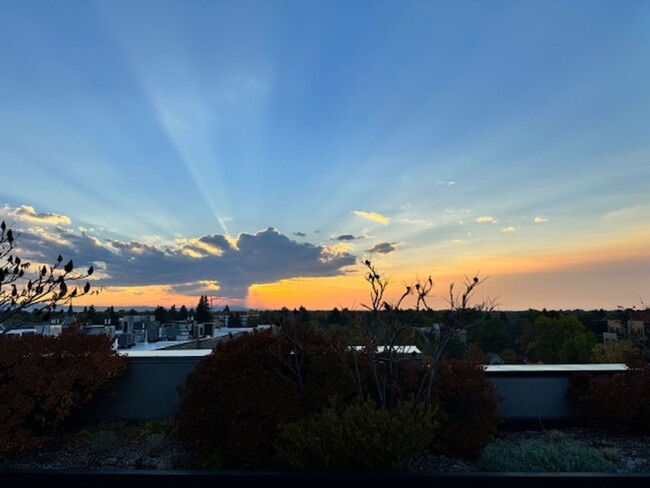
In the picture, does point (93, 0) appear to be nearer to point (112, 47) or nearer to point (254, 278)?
point (112, 47)

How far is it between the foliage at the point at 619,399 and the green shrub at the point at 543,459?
1.30 m

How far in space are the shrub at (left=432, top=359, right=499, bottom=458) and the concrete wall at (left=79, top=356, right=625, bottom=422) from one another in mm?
1147

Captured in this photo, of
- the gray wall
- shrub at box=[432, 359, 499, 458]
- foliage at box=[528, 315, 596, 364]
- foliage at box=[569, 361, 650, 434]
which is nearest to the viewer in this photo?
shrub at box=[432, 359, 499, 458]

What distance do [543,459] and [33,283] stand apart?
5800 mm

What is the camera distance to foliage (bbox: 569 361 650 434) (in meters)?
5.65

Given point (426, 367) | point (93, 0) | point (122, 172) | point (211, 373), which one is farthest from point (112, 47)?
point (426, 367)

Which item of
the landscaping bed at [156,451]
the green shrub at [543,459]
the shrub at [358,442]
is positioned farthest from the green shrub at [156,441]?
the green shrub at [543,459]

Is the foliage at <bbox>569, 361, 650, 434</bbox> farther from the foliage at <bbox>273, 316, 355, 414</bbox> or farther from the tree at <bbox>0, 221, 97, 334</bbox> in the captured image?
the tree at <bbox>0, 221, 97, 334</bbox>

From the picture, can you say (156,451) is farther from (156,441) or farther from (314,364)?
(314,364)

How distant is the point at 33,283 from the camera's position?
523 cm

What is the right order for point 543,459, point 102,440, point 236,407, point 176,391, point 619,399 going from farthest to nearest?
point 176,391, point 619,399, point 102,440, point 236,407, point 543,459

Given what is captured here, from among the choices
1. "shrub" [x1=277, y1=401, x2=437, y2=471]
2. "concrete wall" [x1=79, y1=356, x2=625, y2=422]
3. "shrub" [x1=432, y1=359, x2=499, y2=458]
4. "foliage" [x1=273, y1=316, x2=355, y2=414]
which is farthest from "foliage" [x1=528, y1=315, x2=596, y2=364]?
"shrub" [x1=277, y1=401, x2=437, y2=471]

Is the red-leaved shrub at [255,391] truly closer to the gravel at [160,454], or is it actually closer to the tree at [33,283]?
the gravel at [160,454]

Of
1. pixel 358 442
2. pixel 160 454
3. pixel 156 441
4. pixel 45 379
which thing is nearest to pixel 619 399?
pixel 358 442
